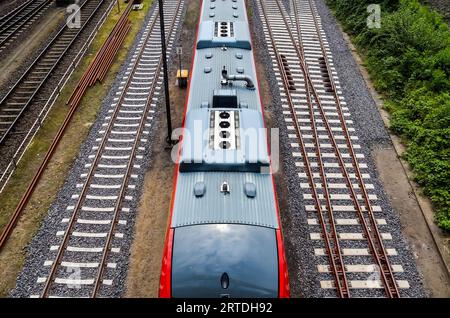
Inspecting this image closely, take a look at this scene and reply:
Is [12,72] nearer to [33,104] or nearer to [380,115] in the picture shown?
[33,104]

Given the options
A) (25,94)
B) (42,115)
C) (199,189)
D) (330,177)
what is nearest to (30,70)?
(25,94)

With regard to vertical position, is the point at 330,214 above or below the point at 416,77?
below

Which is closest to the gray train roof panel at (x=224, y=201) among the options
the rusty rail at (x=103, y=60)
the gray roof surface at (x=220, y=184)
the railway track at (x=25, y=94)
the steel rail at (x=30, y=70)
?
the gray roof surface at (x=220, y=184)

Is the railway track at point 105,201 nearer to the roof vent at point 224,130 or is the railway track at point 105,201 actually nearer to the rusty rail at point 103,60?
the rusty rail at point 103,60

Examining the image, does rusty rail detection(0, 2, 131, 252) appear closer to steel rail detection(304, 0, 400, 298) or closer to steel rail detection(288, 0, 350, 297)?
steel rail detection(288, 0, 350, 297)

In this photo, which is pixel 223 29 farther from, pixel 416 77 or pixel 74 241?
pixel 74 241

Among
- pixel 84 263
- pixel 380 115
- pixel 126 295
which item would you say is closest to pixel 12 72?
→ pixel 84 263
